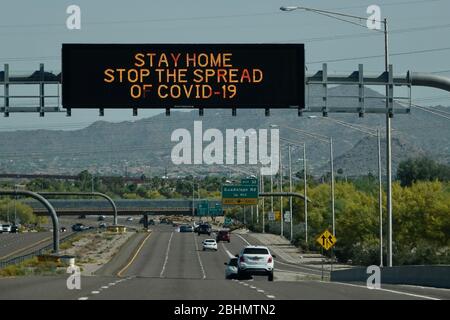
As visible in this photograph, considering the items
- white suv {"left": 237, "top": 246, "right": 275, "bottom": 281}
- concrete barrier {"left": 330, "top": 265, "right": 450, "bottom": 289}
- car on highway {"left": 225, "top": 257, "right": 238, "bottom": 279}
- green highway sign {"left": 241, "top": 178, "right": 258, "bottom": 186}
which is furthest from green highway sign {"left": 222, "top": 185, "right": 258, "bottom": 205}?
concrete barrier {"left": 330, "top": 265, "right": 450, "bottom": 289}

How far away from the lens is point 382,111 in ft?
158

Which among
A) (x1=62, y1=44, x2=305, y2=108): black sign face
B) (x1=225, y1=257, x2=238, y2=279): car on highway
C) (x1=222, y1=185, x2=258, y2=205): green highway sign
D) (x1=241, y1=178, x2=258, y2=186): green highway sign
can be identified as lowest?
(x1=225, y1=257, x2=238, y2=279): car on highway

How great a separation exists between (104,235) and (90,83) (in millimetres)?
108027

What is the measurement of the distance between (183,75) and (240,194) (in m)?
87.6

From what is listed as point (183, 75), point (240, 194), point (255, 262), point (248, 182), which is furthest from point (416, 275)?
point (240, 194)

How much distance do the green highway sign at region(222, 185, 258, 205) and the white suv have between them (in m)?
68.3

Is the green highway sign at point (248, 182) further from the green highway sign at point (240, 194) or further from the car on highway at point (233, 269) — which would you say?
the car on highway at point (233, 269)

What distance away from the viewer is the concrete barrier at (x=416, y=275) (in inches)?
1854

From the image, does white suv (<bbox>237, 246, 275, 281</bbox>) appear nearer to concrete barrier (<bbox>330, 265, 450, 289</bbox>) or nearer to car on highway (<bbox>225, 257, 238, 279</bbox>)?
car on highway (<bbox>225, 257, 238, 279</bbox>)

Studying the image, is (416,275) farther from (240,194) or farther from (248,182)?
(240,194)

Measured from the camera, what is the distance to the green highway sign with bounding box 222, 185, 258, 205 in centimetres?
13000

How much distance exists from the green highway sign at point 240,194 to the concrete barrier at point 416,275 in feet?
230

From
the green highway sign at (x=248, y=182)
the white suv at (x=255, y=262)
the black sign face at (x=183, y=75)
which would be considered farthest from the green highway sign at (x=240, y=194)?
the black sign face at (x=183, y=75)
